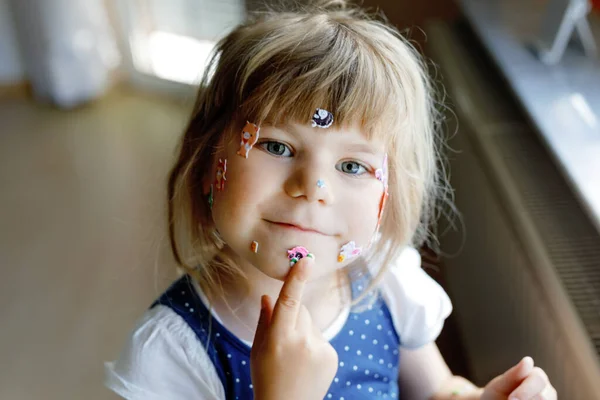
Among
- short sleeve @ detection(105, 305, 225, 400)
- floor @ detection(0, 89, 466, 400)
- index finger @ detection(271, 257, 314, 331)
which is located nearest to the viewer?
index finger @ detection(271, 257, 314, 331)

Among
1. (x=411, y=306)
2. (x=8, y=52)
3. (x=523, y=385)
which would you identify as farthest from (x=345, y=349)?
(x=8, y=52)

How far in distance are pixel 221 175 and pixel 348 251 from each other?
0.17 metres

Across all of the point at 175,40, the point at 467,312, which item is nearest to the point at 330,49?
the point at 467,312

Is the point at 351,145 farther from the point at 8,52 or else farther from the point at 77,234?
the point at 8,52

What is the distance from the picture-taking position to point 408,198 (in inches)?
33.9

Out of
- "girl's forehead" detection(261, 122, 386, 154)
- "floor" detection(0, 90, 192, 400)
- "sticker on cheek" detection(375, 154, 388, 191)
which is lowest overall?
"floor" detection(0, 90, 192, 400)

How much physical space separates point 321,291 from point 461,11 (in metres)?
1.10

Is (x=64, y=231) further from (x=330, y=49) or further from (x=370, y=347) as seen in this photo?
(x=330, y=49)

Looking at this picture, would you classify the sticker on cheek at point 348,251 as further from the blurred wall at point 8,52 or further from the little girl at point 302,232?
the blurred wall at point 8,52

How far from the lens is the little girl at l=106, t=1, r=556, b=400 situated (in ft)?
2.25

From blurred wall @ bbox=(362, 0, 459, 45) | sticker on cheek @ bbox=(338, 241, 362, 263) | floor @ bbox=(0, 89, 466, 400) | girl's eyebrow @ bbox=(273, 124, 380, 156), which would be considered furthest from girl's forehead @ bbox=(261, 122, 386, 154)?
blurred wall @ bbox=(362, 0, 459, 45)

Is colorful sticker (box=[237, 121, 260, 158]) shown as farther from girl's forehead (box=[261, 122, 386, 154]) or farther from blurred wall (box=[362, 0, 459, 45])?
blurred wall (box=[362, 0, 459, 45])

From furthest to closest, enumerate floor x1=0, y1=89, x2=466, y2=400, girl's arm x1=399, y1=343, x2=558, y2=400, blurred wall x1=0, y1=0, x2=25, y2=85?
blurred wall x1=0, y1=0, x2=25, y2=85
floor x1=0, y1=89, x2=466, y2=400
girl's arm x1=399, y1=343, x2=558, y2=400

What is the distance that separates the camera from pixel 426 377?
3.19ft
